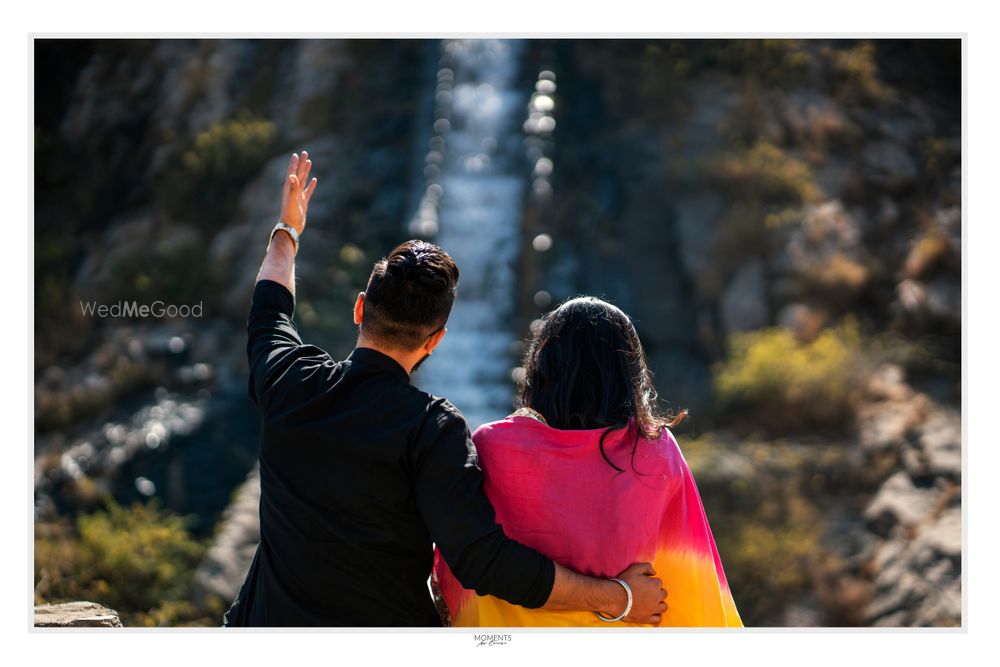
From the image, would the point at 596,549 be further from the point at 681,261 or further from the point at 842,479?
the point at 681,261

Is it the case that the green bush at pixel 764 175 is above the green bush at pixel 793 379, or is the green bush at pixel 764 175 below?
above

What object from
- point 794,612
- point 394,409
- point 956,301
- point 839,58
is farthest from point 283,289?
point 839,58

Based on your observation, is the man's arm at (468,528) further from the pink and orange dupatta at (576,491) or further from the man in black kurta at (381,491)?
the pink and orange dupatta at (576,491)

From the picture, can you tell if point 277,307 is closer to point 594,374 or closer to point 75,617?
point 594,374

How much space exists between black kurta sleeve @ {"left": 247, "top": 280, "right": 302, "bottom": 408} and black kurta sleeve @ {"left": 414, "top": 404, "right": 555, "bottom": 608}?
489 millimetres

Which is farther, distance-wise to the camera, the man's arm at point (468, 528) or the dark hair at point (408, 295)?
the dark hair at point (408, 295)

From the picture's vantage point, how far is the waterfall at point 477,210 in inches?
428

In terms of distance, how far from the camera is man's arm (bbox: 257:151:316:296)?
3.00m

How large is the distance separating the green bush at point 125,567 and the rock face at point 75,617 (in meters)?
2.99

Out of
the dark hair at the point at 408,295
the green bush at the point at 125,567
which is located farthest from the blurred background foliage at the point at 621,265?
the dark hair at the point at 408,295

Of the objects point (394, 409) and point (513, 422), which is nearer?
point (394, 409)

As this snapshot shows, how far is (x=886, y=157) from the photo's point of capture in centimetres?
1257

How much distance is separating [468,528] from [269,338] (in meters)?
0.84

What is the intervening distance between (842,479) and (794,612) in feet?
5.28
